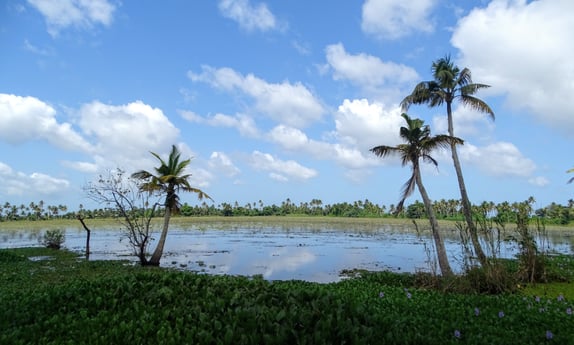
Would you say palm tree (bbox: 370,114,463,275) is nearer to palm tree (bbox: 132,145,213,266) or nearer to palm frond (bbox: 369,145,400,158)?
palm frond (bbox: 369,145,400,158)

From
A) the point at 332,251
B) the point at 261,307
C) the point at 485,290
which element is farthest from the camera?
the point at 332,251

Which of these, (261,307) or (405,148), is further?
(405,148)

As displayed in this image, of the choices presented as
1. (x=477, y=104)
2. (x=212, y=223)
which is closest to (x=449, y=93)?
(x=477, y=104)

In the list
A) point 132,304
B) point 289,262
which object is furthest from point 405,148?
point 132,304

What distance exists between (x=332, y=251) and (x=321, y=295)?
22869 mm

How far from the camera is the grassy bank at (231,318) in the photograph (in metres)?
3.23

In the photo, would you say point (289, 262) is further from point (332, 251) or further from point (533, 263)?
point (533, 263)

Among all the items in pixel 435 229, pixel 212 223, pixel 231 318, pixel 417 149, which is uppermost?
pixel 417 149

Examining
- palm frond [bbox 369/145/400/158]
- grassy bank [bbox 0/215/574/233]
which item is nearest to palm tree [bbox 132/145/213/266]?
palm frond [bbox 369/145/400/158]

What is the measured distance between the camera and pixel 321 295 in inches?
167

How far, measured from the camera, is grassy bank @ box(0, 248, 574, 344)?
3.23 metres

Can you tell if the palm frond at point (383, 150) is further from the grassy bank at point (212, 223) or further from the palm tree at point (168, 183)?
the grassy bank at point (212, 223)

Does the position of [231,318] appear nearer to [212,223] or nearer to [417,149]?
[417,149]

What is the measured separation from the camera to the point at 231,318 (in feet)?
11.6
